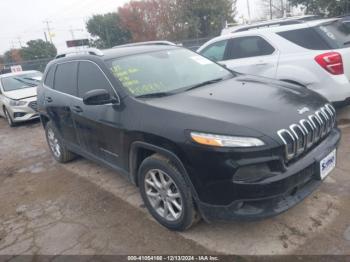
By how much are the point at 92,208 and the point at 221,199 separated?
74.3 inches

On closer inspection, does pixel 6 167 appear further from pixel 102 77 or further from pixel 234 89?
pixel 234 89

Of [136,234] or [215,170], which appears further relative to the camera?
[136,234]

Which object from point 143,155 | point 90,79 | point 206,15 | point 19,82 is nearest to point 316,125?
point 143,155

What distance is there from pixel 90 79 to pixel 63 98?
30.9 inches

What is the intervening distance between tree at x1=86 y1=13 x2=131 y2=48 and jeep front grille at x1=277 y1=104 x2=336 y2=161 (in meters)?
54.3

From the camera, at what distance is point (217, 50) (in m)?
6.86

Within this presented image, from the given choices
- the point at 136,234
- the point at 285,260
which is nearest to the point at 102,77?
the point at 136,234

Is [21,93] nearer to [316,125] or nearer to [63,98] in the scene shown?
[63,98]

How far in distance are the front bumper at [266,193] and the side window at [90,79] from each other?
1.60 m

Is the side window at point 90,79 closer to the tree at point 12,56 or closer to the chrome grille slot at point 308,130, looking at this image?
the chrome grille slot at point 308,130

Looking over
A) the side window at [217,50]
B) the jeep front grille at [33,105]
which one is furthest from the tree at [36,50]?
the side window at [217,50]

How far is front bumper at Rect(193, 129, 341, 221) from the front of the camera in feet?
8.47

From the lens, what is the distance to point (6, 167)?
6.09 meters

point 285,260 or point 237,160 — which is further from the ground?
point 237,160
